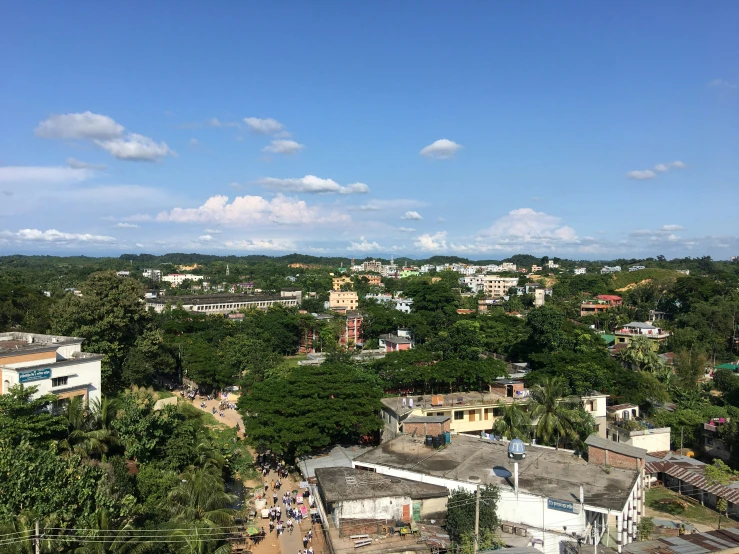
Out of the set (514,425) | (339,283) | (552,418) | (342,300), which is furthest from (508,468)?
(339,283)

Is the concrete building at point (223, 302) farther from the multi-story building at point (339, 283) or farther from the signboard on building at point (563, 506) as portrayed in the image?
the signboard on building at point (563, 506)

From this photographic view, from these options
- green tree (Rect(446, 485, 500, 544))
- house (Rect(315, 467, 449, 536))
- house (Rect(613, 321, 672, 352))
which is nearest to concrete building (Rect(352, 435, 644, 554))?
green tree (Rect(446, 485, 500, 544))

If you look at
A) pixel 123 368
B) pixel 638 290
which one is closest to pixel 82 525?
pixel 123 368

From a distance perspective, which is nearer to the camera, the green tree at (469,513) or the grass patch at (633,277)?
the green tree at (469,513)

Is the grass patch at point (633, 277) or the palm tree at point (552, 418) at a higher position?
the grass patch at point (633, 277)

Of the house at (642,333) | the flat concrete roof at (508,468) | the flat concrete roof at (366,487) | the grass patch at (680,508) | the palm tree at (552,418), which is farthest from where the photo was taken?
the house at (642,333)

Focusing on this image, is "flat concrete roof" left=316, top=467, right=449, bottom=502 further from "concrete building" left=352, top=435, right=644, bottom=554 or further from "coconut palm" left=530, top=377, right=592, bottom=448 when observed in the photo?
"coconut palm" left=530, top=377, right=592, bottom=448

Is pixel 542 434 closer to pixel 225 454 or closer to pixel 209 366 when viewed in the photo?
pixel 225 454

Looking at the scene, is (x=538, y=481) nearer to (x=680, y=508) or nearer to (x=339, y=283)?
(x=680, y=508)

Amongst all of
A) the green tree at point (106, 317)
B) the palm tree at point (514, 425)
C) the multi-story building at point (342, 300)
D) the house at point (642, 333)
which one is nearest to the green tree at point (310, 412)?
the palm tree at point (514, 425)
